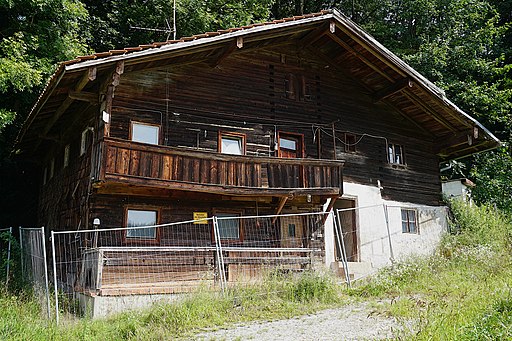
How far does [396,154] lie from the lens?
18938 mm

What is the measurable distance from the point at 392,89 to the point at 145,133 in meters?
8.93

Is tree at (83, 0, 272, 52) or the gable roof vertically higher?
tree at (83, 0, 272, 52)

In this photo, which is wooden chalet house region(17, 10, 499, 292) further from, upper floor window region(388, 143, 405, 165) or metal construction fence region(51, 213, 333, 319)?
metal construction fence region(51, 213, 333, 319)

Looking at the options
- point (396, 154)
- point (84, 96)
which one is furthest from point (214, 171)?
point (396, 154)

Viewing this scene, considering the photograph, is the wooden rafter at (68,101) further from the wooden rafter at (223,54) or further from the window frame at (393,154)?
the window frame at (393,154)

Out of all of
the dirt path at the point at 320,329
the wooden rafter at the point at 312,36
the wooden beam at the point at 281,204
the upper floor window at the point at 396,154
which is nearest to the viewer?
the dirt path at the point at 320,329

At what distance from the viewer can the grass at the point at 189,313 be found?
8.62 m

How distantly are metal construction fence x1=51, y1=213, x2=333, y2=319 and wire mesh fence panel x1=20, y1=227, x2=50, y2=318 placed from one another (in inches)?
17.9

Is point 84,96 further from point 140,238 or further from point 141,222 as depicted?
point 140,238

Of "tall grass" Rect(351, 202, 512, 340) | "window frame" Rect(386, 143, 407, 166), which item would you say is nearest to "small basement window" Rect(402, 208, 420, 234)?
"tall grass" Rect(351, 202, 512, 340)

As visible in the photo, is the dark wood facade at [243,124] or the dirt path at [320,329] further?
the dark wood facade at [243,124]

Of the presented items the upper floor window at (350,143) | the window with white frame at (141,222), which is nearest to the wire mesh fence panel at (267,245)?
the window with white frame at (141,222)

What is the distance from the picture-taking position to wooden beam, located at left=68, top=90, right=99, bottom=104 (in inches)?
520

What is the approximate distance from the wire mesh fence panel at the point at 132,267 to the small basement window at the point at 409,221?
774cm
